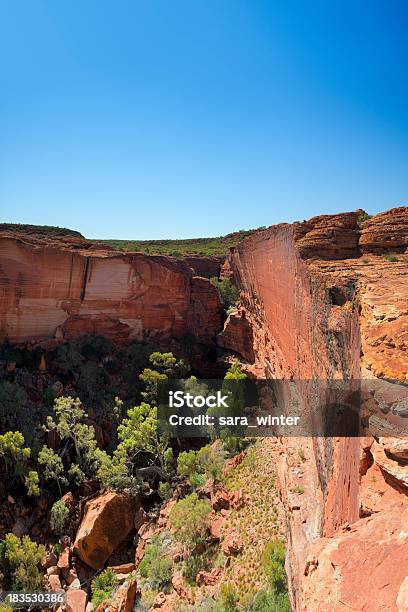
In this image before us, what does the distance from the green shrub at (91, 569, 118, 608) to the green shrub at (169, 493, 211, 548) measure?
249 centimetres

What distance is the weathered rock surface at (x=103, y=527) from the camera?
44.0ft

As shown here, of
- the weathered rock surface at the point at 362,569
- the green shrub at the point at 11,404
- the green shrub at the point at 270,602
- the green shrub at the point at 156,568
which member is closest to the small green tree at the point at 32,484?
the green shrub at the point at 11,404

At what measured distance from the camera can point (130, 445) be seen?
15867 mm

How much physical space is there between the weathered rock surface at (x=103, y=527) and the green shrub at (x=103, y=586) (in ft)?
2.68

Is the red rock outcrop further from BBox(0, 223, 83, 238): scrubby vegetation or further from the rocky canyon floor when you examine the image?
BBox(0, 223, 83, 238): scrubby vegetation

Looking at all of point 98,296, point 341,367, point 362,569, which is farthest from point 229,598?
point 98,296

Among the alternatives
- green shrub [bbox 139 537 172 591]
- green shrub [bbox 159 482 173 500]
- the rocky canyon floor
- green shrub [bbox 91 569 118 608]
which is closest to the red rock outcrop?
the rocky canyon floor

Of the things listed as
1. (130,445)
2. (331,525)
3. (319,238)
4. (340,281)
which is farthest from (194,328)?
(331,525)

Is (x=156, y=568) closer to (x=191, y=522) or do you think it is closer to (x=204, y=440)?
(x=191, y=522)

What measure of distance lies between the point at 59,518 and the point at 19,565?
87.8 inches

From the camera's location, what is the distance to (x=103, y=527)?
1380cm

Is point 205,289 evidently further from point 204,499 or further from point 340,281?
point 340,281

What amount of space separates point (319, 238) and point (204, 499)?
32.3ft

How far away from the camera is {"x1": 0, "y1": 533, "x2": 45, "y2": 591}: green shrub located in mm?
11852
